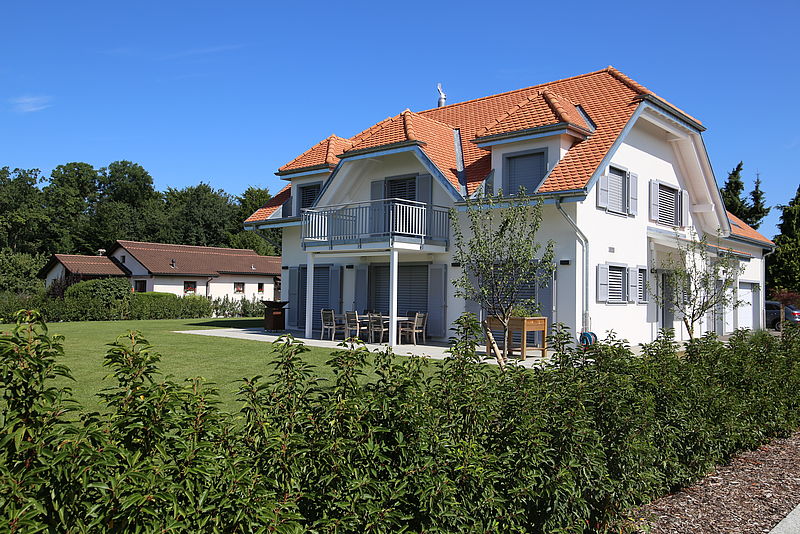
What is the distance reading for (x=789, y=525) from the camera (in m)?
4.88

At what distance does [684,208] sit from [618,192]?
4612 millimetres

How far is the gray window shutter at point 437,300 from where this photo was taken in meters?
18.8

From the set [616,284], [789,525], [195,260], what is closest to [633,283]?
[616,284]

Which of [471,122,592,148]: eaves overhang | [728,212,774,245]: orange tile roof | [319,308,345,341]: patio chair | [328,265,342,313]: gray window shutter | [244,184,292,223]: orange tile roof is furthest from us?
[728,212,774,245]: orange tile roof

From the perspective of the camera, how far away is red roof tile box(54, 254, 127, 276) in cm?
4303

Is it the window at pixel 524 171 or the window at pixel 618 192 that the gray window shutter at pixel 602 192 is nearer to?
the window at pixel 618 192

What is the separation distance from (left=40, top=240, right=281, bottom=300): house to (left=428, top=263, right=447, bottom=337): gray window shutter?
26.4 m

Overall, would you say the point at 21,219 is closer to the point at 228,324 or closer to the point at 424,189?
the point at 228,324

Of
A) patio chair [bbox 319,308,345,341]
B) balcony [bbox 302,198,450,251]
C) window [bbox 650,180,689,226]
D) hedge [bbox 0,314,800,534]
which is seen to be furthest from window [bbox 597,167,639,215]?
hedge [bbox 0,314,800,534]

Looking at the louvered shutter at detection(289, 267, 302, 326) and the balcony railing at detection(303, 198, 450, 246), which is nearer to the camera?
the balcony railing at detection(303, 198, 450, 246)

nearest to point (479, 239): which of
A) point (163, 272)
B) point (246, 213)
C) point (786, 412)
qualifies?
point (786, 412)

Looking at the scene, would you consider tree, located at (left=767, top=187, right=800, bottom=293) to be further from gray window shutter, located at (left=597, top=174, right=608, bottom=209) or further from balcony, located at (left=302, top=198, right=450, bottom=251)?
balcony, located at (left=302, top=198, right=450, bottom=251)

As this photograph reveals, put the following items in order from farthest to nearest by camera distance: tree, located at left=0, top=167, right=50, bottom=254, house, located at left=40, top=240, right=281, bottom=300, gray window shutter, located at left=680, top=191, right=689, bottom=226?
tree, located at left=0, top=167, right=50, bottom=254, house, located at left=40, top=240, right=281, bottom=300, gray window shutter, located at left=680, top=191, right=689, bottom=226

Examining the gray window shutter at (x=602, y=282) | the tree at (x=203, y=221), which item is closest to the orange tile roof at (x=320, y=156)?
the gray window shutter at (x=602, y=282)
